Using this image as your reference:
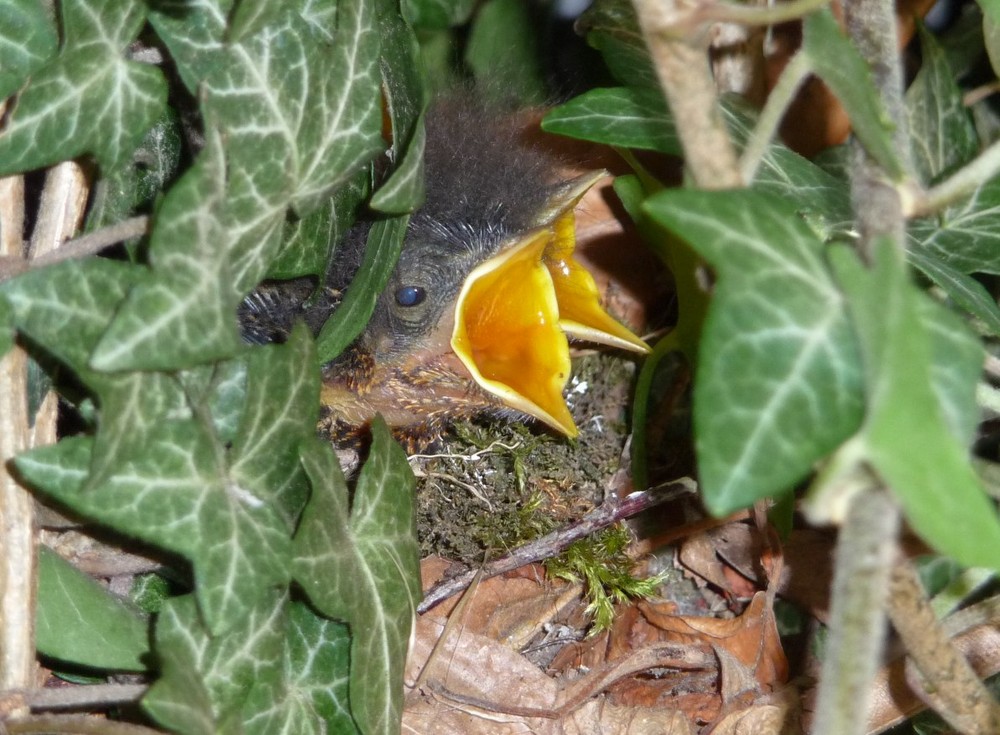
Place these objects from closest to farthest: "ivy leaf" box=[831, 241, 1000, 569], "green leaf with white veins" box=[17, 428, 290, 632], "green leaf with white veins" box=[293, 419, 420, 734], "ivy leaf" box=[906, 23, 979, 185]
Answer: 1. "ivy leaf" box=[831, 241, 1000, 569]
2. "green leaf with white veins" box=[17, 428, 290, 632]
3. "green leaf with white veins" box=[293, 419, 420, 734]
4. "ivy leaf" box=[906, 23, 979, 185]

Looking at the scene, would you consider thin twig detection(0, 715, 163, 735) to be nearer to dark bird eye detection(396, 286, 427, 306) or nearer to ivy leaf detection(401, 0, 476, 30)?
dark bird eye detection(396, 286, 427, 306)

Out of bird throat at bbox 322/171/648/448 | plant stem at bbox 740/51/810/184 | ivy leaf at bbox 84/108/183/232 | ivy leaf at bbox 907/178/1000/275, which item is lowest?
bird throat at bbox 322/171/648/448

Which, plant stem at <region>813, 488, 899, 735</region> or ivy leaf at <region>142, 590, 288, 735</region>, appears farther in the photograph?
ivy leaf at <region>142, 590, 288, 735</region>

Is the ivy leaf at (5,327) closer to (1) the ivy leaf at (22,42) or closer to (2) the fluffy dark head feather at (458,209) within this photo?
(1) the ivy leaf at (22,42)

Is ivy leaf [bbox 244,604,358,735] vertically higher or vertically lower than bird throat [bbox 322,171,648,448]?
lower

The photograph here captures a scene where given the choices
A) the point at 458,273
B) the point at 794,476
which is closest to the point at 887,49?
the point at 794,476

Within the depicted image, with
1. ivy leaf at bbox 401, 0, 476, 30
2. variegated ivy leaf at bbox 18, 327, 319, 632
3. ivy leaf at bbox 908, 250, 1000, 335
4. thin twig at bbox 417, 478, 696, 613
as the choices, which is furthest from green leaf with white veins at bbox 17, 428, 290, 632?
ivy leaf at bbox 401, 0, 476, 30
